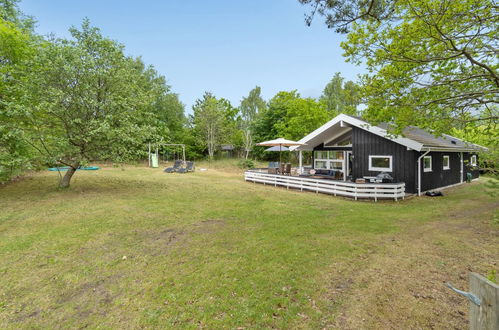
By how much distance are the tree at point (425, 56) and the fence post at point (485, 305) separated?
154 inches

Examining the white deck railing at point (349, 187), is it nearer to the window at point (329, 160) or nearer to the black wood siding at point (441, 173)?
the black wood siding at point (441, 173)

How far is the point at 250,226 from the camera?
6098 millimetres

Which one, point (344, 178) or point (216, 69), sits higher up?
point (216, 69)

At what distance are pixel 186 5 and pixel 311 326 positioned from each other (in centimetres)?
1525

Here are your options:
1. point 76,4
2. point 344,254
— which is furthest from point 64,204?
point 76,4

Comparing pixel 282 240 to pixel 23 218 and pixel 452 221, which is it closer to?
pixel 452 221

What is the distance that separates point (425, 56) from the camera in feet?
15.1

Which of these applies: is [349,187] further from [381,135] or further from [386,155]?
[381,135]

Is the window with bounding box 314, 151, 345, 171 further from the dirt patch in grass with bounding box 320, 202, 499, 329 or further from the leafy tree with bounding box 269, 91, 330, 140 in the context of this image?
the leafy tree with bounding box 269, 91, 330, 140

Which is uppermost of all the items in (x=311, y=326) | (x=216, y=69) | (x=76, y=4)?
(x=216, y=69)

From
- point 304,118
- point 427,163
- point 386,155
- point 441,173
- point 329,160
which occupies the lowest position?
point 441,173

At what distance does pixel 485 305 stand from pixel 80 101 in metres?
11.4

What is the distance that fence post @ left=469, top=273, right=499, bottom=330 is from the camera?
3.91 ft

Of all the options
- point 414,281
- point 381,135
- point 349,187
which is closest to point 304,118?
point 381,135
